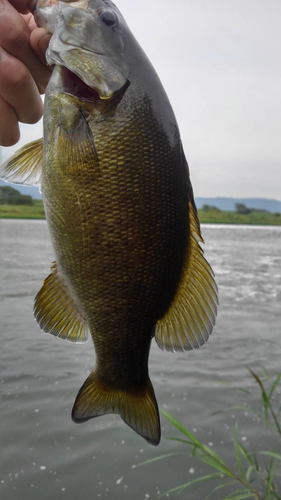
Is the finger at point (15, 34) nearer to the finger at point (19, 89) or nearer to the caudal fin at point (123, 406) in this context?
the finger at point (19, 89)

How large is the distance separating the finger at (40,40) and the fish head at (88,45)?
76 millimetres

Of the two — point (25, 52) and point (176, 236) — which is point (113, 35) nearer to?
point (25, 52)

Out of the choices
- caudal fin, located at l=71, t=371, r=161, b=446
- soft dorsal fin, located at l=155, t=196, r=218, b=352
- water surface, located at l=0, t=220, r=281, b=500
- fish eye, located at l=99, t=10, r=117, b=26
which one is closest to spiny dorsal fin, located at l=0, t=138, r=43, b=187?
fish eye, located at l=99, t=10, r=117, b=26

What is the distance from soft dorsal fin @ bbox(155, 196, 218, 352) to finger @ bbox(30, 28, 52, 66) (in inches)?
36.8

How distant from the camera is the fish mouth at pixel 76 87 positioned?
1.55m

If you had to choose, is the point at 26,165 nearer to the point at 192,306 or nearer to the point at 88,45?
the point at 88,45

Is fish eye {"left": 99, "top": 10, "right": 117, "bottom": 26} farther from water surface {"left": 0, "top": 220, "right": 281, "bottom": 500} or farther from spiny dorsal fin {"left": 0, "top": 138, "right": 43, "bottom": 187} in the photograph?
water surface {"left": 0, "top": 220, "right": 281, "bottom": 500}

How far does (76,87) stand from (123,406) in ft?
4.23

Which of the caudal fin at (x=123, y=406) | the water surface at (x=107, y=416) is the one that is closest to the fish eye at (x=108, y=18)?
the caudal fin at (x=123, y=406)

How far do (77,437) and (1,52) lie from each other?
25.0 feet

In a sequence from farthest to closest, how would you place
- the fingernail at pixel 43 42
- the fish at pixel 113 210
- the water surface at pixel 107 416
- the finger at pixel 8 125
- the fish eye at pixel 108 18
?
the water surface at pixel 107 416
the finger at pixel 8 125
the fingernail at pixel 43 42
the fish eye at pixel 108 18
the fish at pixel 113 210

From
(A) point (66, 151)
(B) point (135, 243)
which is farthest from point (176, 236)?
(A) point (66, 151)

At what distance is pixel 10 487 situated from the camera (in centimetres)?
659

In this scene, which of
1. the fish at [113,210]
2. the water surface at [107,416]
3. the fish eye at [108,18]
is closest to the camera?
the fish at [113,210]
